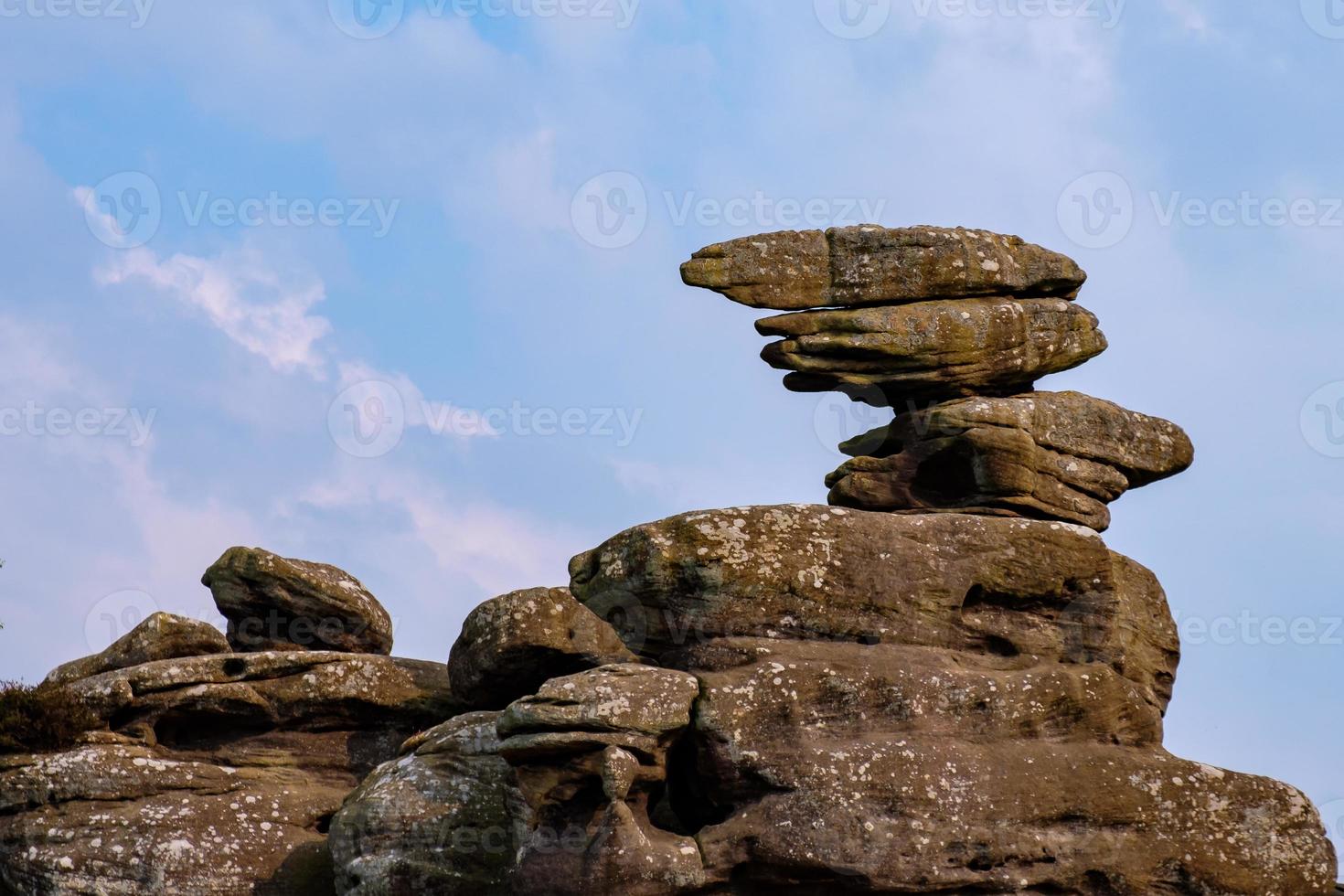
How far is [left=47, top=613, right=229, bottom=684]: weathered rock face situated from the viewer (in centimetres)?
3250

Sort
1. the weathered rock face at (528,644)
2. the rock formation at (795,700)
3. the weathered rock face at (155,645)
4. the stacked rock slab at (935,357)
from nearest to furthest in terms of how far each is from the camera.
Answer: the rock formation at (795,700) → the weathered rock face at (528,644) → the stacked rock slab at (935,357) → the weathered rock face at (155,645)

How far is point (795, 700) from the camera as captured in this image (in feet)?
85.4

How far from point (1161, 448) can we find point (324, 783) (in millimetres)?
15607

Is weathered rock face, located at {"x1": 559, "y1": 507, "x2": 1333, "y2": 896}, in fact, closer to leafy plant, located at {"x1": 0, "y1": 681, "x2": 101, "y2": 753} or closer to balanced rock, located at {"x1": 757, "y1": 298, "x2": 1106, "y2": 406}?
balanced rock, located at {"x1": 757, "y1": 298, "x2": 1106, "y2": 406}

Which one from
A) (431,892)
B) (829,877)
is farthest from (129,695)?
(829,877)

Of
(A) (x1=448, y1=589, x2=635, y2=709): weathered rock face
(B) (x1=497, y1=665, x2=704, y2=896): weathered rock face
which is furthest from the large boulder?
(B) (x1=497, y1=665, x2=704, y2=896): weathered rock face

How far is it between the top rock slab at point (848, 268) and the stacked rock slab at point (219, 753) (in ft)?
29.1

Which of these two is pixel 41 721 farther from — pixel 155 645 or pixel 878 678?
pixel 878 678

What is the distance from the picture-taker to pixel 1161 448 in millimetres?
31641

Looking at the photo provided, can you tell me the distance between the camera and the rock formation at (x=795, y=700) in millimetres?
25344

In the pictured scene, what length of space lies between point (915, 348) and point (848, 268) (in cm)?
187

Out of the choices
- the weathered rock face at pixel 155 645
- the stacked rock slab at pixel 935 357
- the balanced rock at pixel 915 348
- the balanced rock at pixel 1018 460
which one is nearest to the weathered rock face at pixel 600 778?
the balanced rock at pixel 1018 460

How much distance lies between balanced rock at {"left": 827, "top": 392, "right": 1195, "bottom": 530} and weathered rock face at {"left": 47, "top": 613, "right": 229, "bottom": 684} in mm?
11629

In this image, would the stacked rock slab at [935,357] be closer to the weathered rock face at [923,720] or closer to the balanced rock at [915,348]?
the balanced rock at [915,348]
